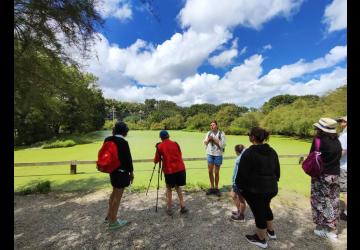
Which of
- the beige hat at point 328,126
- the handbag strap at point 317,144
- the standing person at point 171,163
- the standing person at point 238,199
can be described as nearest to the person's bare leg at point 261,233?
the standing person at point 238,199

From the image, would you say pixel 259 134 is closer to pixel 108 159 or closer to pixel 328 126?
pixel 328 126

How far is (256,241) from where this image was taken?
3109 mm

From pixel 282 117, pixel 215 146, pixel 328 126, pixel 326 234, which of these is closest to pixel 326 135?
pixel 328 126

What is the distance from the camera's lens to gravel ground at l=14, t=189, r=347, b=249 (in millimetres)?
3201

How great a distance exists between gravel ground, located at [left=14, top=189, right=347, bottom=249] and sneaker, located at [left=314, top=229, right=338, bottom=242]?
0.27 ft

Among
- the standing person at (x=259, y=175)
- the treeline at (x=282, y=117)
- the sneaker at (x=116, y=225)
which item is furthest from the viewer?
the treeline at (x=282, y=117)

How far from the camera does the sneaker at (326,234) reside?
128 inches

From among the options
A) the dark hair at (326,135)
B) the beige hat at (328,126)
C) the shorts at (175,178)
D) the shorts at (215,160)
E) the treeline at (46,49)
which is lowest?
the shorts at (175,178)

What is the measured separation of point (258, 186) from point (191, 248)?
1124mm

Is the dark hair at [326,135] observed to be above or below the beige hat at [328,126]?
below

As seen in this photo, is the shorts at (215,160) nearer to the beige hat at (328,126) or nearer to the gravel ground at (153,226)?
the gravel ground at (153,226)

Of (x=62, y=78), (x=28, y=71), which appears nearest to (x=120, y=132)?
(x=62, y=78)
